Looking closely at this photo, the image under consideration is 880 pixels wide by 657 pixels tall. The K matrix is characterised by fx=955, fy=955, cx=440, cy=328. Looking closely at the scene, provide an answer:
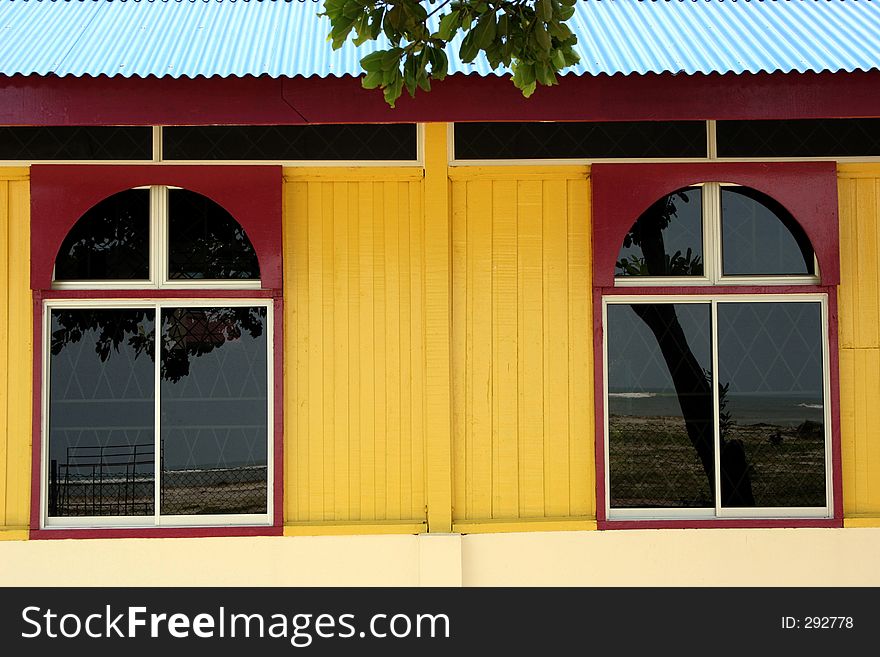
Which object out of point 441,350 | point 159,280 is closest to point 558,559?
point 441,350

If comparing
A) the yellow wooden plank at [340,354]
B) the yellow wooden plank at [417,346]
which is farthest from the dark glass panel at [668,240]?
the yellow wooden plank at [340,354]

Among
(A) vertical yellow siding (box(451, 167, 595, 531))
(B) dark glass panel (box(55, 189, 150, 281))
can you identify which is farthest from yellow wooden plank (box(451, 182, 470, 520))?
(B) dark glass panel (box(55, 189, 150, 281))

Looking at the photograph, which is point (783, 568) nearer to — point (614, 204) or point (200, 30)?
point (614, 204)

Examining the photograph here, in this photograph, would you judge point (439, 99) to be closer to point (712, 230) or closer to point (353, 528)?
point (712, 230)

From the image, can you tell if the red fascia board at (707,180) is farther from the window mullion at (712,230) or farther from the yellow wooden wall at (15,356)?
the yellow wooden wall at (15,356)

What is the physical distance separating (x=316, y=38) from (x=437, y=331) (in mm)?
1978

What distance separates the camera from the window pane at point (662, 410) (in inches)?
242

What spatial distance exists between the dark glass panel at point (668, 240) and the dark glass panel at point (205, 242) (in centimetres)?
243

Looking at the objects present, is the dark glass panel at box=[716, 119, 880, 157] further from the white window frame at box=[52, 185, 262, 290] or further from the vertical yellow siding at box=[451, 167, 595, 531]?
the white window frame at box=[52, 185, 262, 290]

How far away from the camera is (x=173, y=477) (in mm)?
6031

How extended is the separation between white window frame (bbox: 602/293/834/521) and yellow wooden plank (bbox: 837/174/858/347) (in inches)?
5.1

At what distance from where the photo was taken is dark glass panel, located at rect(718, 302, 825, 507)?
6133 millimetres
